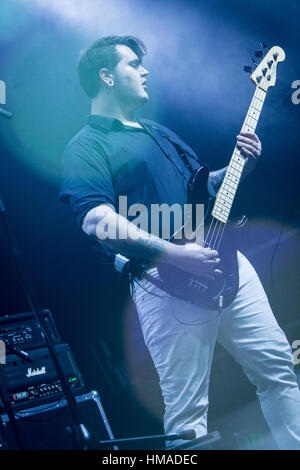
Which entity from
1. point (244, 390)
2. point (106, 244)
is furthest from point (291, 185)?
point (106, 244)

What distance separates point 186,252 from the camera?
1.62 metres

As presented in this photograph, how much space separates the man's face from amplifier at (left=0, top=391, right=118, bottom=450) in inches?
52.1

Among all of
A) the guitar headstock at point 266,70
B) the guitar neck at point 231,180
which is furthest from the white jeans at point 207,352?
the guitar headstock at point 266,70

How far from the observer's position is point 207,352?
163 cm

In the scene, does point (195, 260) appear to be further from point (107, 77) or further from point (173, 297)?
point (107, 77)

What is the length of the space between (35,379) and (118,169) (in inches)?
36.4

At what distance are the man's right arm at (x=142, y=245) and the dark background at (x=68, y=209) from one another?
0.91 ft

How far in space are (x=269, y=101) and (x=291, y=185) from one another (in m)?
0.53

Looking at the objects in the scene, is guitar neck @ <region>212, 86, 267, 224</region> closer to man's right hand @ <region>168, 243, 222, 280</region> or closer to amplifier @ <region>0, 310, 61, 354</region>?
man's right hand @ <region>168, 243, 222, 280</region>

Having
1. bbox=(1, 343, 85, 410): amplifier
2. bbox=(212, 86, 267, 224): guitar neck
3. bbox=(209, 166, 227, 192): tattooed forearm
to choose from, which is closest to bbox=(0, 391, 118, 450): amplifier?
bbox=(1, 343, 85, 410): amplifier

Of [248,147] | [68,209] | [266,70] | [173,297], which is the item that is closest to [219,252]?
[173,297]

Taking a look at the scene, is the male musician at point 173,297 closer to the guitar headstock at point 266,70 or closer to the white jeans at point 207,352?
the white jeans at point 207,352

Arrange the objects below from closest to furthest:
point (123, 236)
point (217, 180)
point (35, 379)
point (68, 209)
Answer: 1. point (123, 236)
2. point (35, 379)
3. point (217, 180)
4. point (68, 209)

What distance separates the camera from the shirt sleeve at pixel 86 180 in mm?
1651
